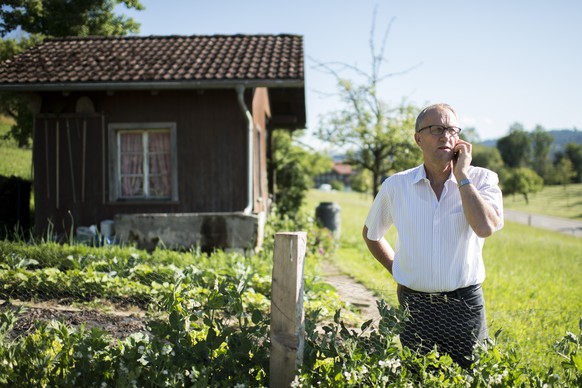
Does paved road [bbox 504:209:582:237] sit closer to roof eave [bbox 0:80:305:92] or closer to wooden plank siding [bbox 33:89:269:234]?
wooden plank siding [bbox 33:89:269:234]

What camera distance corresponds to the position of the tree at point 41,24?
1103 cm

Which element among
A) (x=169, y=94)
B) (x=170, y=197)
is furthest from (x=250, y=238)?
(x=169, y=94)

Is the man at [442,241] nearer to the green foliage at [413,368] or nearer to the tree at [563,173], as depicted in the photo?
the green foliage at [413,368]

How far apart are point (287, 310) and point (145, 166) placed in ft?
24.7

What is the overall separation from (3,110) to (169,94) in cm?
432

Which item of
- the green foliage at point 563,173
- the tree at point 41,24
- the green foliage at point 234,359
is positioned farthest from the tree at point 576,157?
the green foliage at point 234,359

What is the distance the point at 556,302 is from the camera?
267 inches

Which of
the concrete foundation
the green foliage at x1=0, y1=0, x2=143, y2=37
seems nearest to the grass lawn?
the green foliage at x1=0, y1=0, x2=143, y2=37

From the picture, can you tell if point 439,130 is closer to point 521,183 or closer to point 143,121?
point 143,121

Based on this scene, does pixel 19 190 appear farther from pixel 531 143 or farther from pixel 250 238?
pixel 531 143

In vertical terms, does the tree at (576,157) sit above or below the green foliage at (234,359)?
above

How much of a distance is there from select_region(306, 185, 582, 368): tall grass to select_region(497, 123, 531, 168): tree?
97330 mm

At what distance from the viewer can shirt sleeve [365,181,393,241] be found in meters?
2.92

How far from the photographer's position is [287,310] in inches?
106
